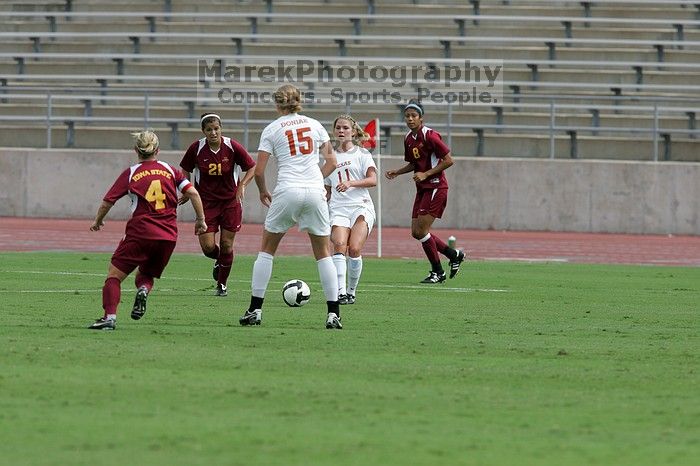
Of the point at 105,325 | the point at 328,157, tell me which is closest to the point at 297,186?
the point at 328,157

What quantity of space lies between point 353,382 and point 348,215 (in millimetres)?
6885

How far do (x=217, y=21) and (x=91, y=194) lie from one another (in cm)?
734

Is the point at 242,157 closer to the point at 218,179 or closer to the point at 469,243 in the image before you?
the point at 218,179

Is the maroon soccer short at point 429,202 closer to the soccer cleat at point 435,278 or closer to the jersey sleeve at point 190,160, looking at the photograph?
the soccer cleat at point 435,278

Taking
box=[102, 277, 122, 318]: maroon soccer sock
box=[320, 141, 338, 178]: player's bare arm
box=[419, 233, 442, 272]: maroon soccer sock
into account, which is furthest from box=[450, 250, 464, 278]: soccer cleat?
box=[102, 277, 122, 318]: maroon soccer sock

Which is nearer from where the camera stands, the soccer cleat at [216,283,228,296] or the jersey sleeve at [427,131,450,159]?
the soccer cleat at [216,283,228,296]

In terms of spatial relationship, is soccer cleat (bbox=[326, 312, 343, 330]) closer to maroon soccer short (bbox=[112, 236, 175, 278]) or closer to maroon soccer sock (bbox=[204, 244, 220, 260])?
maroon soccer short (bbox=[112, 236, 175, 278])

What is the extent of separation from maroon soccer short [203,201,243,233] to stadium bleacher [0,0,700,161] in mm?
14162

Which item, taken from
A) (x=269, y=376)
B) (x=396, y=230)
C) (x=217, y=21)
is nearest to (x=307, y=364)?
(x=269, y=376)

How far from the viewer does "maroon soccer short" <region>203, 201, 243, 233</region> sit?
49.9 feet

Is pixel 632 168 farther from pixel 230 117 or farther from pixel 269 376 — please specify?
pixel 269 376

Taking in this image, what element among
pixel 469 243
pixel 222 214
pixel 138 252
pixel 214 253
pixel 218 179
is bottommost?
pixel 469 243

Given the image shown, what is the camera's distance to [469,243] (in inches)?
1010

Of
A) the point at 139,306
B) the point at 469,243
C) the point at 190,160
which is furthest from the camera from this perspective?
the point at 469,243
